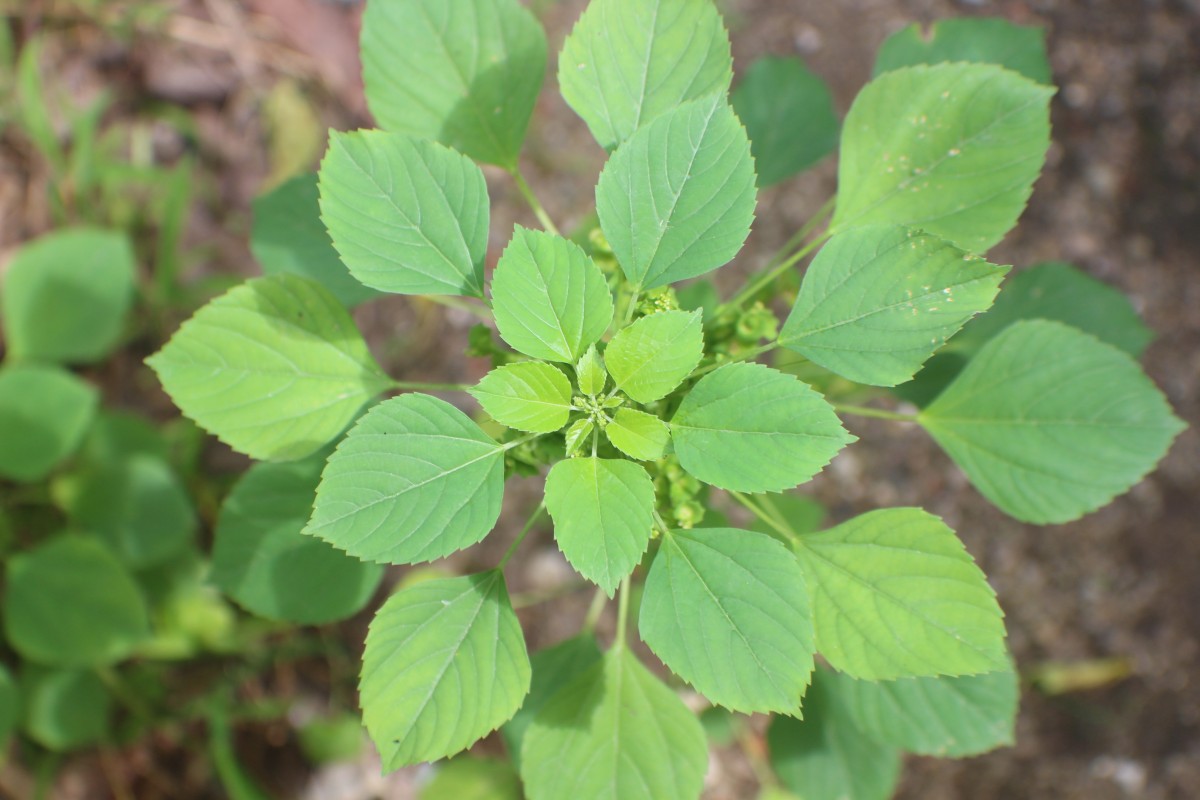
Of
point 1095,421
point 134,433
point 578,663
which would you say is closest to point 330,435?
point 578,663

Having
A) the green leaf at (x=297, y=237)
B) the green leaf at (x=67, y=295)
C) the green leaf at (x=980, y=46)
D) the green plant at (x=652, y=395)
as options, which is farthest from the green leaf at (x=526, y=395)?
the green leaf at (x=67, y=295)

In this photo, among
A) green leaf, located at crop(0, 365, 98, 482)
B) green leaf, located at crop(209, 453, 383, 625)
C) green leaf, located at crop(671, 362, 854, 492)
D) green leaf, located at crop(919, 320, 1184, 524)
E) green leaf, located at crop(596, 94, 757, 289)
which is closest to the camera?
green leaf, located at crop(671, 362, 854, 492)

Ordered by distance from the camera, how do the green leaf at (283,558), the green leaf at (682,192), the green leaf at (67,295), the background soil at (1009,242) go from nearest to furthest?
the green leaf at (682,192) < the green leaf at (283,558) < the green leaf at (67,295) < the background soil at (1009,242)

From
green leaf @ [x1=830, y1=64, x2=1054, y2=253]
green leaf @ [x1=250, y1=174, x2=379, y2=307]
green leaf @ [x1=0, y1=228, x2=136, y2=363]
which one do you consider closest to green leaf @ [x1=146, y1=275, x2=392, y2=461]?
green leaf @ [x1=250, y1=174, x2=379, y2=307]

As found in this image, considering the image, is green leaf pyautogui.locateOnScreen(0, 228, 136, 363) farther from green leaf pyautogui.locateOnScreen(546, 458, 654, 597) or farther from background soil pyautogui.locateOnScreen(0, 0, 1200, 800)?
green leaf pyautogui.locateOnScreen(546, 458, 654, 597)

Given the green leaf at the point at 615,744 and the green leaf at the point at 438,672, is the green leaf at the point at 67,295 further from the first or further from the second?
the green leaf at the point at 615,744
